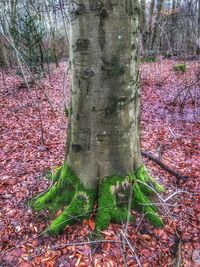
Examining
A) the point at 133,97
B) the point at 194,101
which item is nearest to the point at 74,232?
the point at 133,97

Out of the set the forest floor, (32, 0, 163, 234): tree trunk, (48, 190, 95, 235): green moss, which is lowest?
the forest floor

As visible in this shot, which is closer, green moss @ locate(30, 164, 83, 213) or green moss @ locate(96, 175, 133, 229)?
green moss @ locate(96, 175, 133, 229)

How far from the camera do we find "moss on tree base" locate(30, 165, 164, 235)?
2.39 m

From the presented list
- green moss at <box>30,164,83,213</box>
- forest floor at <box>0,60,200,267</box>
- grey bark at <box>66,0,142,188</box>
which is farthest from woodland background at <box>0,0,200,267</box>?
grey bark at <box>66,0,142,188</box>

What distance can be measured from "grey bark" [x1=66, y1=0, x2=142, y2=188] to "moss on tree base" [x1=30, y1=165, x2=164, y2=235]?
0.10m

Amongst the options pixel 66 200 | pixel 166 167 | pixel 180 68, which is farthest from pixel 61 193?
pixel 180 68

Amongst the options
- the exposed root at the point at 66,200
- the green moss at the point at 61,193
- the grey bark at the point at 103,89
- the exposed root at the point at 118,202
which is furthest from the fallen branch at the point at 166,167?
the green moss at the point at 61,193

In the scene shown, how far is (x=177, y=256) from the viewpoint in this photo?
87.7 inches

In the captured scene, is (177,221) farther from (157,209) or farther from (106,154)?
(106,154)

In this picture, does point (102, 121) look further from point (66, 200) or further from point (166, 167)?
point (166, 167)

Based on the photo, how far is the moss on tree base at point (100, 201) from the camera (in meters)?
2.39

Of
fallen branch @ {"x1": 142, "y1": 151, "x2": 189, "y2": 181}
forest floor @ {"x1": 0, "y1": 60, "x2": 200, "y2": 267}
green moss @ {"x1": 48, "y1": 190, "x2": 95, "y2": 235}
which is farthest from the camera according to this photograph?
fallen branch @ {"x1": 142, "y1": 151, "x2": 189, "y2": 181}

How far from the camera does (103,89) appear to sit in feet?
7.05

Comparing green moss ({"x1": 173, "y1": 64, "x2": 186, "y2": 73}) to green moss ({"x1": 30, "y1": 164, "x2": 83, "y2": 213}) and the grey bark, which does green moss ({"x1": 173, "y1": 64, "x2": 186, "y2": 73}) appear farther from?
green moss ({"x1": 30, "y1": 164, "x2": 83, "y2": 213})
